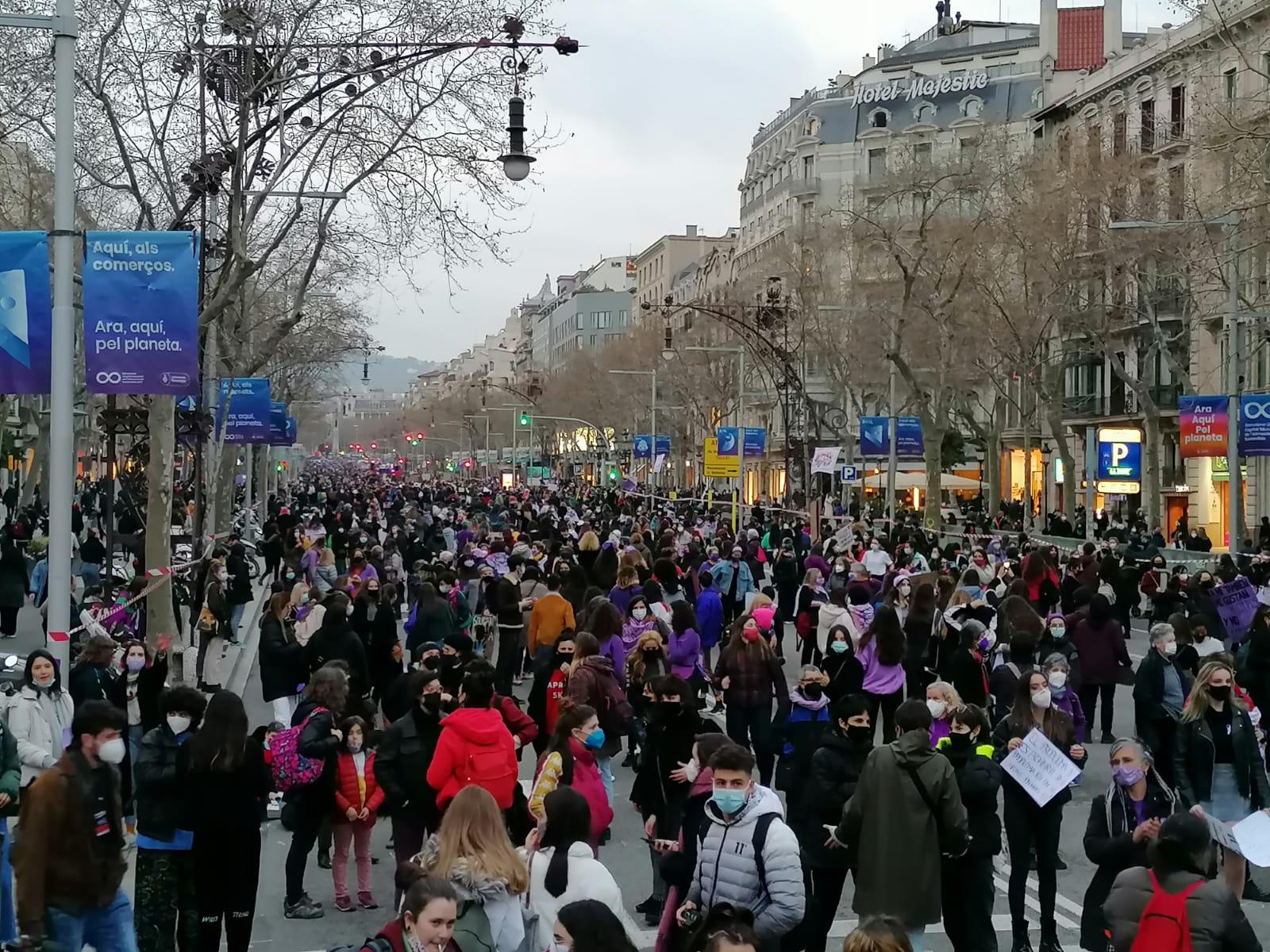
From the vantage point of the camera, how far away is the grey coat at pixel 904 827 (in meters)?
6.66

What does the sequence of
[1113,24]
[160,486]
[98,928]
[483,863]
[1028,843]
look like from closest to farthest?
[483,863] < [98,928] < [1028,843] < [160,486] < [1113,24]

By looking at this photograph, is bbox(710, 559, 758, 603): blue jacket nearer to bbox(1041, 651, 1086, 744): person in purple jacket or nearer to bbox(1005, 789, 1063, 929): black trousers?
bbox(1041, 651, 1086, 744): person in purple jacket

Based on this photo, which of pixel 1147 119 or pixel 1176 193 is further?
pixel 1147 119

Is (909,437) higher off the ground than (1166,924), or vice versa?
(909,437)

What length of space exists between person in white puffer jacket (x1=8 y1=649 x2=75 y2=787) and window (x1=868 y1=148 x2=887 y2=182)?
7464cm

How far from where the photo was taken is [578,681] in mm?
10094

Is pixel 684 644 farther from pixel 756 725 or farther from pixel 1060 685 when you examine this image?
pixel 1060 685

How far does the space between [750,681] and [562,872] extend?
216 inches

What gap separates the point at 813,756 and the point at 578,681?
2.95m

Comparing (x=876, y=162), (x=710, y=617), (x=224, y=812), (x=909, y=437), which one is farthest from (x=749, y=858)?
(x=876, y=162)

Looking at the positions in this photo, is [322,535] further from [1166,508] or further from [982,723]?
[1166,508]

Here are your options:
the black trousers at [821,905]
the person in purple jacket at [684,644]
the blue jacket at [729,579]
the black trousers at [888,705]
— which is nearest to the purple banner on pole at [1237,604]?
the black trousers at [888,705]

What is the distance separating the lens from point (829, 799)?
286 inches

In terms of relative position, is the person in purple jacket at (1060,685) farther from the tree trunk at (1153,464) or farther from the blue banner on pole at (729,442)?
the blue banner on pole at (729,442)
